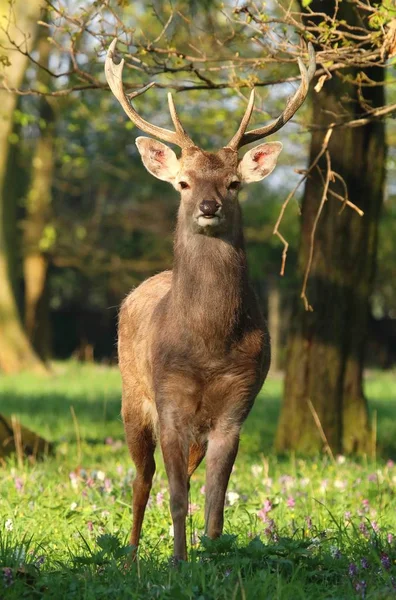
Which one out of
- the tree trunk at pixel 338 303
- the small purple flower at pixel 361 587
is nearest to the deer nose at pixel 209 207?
the small purple flower at pixel 361 587

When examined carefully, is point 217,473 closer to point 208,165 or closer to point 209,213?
point 209,213

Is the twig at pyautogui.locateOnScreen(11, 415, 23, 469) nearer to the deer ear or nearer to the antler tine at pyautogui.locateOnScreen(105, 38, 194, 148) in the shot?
the deer ear

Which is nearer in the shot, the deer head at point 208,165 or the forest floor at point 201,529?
the forest floor at point 201,529

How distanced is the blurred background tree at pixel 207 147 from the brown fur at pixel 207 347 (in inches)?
61.2

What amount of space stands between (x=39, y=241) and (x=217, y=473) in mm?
21100

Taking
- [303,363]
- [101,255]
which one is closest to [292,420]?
[303,363]

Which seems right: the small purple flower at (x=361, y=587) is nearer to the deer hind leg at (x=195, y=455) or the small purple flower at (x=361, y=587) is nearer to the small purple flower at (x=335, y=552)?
the small purple flower at (x=335, y=552)

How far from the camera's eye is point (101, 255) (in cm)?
2819

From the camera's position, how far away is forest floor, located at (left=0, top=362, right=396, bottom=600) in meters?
4.45

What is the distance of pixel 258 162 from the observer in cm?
650

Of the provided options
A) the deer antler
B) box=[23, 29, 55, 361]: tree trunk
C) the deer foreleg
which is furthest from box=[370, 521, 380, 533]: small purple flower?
box=[23, 29, 55, 361]: tree trunk

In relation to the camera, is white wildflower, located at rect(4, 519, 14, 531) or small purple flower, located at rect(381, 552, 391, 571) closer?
small purple flower, located at rect(381, 552, 391, 571)

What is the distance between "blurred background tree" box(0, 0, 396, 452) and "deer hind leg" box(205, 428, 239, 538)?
104 inches

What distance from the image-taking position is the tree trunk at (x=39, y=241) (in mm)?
25984
